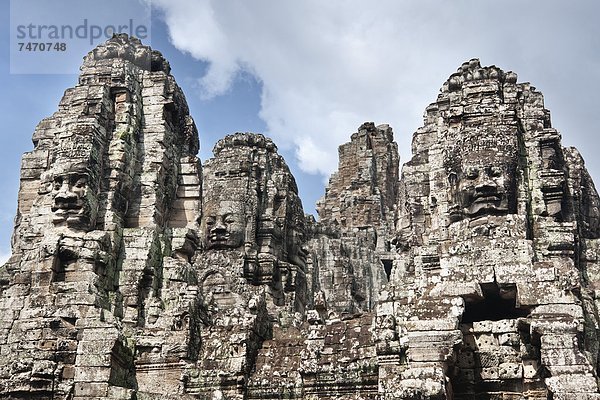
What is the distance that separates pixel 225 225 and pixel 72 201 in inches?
175

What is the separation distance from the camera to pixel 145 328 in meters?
18.7

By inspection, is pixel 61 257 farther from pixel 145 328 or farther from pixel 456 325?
pixel 456 325

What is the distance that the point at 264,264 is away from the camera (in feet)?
73.8

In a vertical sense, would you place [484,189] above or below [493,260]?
above

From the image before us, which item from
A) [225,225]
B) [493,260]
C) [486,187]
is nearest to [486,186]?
[486,187]

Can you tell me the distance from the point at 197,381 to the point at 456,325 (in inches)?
230

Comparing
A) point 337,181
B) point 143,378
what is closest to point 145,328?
point 143,378

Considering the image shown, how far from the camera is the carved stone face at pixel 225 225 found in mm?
22391

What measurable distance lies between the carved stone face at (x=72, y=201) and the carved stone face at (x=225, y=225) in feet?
12.6

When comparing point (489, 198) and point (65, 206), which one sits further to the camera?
point (65, 206)

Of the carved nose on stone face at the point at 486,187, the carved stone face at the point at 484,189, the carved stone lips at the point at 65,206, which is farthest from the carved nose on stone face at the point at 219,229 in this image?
the carved nose on stone face at the point at 486,187

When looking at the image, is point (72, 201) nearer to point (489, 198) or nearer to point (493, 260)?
point (489, 198)

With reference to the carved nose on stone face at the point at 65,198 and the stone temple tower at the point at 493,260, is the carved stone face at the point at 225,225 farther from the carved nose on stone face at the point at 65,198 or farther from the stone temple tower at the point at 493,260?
the stone temple tower at the point at 493,260

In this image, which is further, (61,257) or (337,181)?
(337,181)
